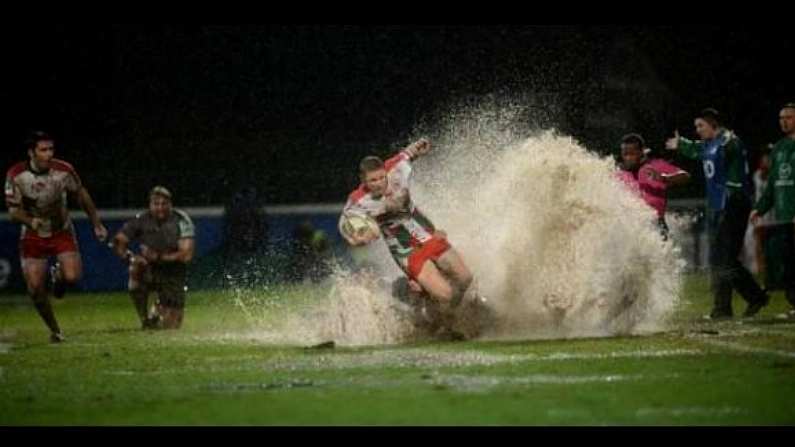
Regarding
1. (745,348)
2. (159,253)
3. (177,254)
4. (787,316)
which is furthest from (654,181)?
(159,253)

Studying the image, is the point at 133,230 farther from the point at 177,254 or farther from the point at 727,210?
the point at 727,210

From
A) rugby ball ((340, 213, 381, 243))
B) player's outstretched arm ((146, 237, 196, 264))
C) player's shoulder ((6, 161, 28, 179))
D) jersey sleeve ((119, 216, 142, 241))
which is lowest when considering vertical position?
player's outstretched arm ((146, 237, 196, 264))

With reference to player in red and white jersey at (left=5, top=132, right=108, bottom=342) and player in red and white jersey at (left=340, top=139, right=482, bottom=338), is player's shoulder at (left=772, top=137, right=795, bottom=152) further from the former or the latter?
player in red and white jersey at (left=5, top=132, right=108, bottom=342)

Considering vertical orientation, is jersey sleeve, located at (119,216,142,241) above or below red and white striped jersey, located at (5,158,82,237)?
below

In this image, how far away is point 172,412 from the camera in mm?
9523

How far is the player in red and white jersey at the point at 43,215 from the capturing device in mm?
15156

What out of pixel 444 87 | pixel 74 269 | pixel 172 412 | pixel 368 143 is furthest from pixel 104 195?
pixel 172 412

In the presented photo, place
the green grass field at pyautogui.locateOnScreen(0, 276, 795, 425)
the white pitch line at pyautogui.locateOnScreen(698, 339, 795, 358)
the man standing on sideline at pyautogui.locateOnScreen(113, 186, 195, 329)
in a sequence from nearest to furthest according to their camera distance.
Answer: the green grass field at pyautogui.locateOnScreen(0, 276, 795, 425) → the white pitch line at pyautogui.locateOnScreen(698, 339, 795, 358) → the man standing on sideline at pyautogui.locateOnScreen(113, 186, 195, 329)

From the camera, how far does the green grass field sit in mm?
9188

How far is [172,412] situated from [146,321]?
23.7 ft

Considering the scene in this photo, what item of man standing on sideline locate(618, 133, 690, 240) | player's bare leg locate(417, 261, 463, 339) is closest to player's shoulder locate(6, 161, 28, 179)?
player's bare leg locate(417, 261, 463, 339)

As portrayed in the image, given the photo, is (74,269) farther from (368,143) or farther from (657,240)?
(368,143)

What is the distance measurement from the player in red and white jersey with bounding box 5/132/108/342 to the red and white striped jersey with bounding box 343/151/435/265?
3304 millimetres

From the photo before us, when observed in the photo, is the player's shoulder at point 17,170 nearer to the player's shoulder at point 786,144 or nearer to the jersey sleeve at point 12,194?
the jersey sleeve at point 12,194
